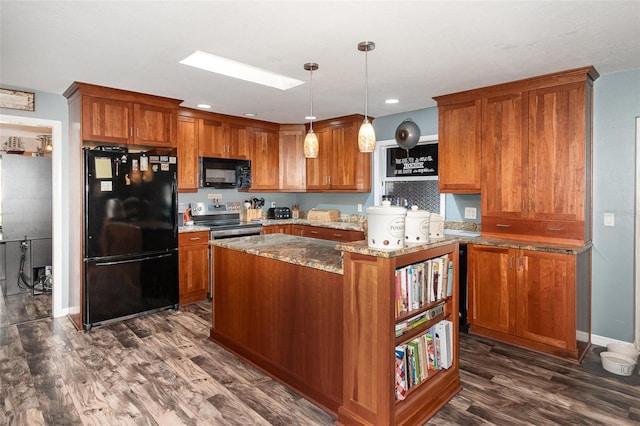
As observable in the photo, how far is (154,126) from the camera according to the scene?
163 inches

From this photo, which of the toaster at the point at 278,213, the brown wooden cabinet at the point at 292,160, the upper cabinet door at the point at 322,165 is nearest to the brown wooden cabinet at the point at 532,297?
the upper cabinet door at the point at 322,165

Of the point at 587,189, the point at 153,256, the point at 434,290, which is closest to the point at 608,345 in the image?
the point at 587,189

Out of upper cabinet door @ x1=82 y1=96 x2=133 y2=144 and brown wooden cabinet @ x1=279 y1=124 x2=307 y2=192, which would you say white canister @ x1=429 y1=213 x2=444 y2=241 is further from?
brown wooden cabinet @ x1=279 y1=124 x2=307 y2=192

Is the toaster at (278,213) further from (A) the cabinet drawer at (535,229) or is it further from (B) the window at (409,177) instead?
(A) the cabinet drawer at (535,229)

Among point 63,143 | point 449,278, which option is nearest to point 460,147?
point 449,278

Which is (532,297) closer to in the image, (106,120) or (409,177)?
(409,177)

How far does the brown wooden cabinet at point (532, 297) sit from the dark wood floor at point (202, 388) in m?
0.15

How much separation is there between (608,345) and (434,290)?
1.94 meters

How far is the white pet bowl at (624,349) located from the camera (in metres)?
2.99

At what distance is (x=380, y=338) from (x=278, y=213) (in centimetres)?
411

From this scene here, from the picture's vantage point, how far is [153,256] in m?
4.09

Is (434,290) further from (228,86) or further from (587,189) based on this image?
(228,86)

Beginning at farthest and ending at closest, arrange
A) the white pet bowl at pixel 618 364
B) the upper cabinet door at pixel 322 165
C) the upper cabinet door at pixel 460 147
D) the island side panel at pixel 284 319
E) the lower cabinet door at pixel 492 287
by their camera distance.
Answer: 1. the upper cabinet door at pixel 322 165
2. the upper cabinet door at pixel 460 147
3. the lower cabinet door at pixel 492 287
4. the white pet bowl at pixel 618 364
5. the island side panel at pixel 284 319

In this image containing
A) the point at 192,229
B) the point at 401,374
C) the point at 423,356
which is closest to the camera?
the point at 401,374
